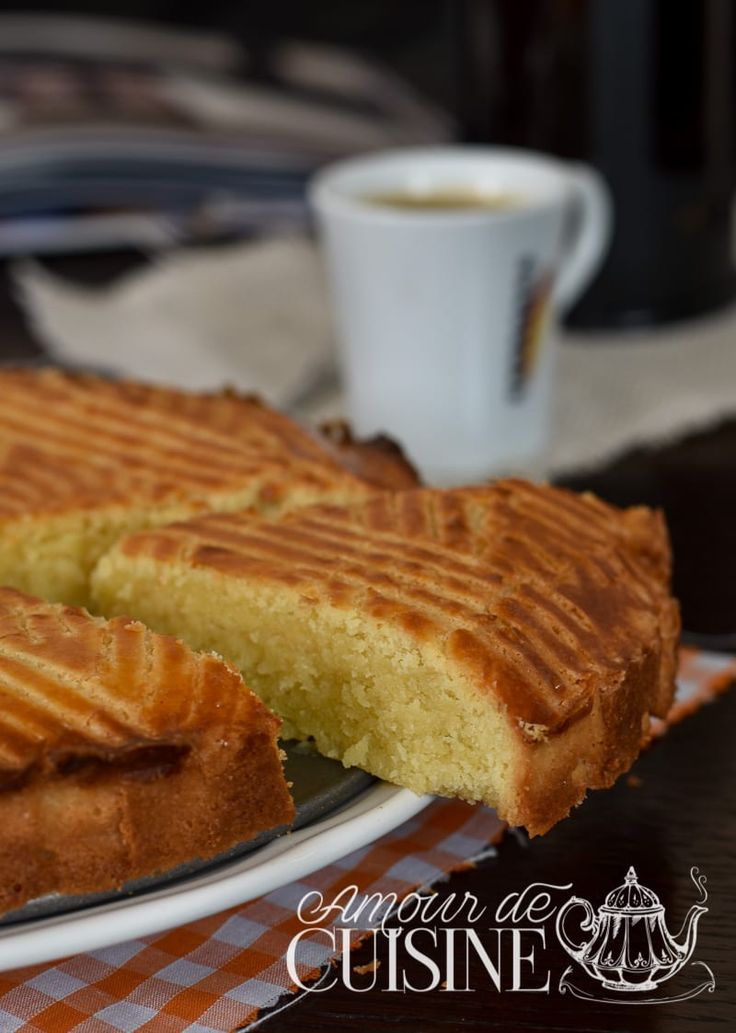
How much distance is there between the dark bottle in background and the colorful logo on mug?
0.48 metres

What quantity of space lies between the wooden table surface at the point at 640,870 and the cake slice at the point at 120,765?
0.61ft

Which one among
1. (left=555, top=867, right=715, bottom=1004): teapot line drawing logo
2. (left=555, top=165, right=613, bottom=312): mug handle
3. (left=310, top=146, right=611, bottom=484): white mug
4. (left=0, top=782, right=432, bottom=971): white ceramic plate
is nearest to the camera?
(left=0, top=782, right=432, bottom=971): white ceramic plate

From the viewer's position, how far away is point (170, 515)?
1892mm

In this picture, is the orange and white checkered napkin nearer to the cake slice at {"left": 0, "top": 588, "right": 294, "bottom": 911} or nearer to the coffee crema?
the cake slice at {"left": 0, "top": 588, "right": 294, "bottom": 911}

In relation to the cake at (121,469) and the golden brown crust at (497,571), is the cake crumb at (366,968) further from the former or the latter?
the cake at (121,469)

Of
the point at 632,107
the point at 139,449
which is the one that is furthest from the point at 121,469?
A: the point at 632,107

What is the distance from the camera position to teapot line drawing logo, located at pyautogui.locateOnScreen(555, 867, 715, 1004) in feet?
4.41

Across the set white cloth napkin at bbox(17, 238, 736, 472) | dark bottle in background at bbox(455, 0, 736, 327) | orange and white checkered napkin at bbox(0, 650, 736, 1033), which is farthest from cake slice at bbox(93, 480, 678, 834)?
dark bottle in background at bbox(455, 0, 736, 327)

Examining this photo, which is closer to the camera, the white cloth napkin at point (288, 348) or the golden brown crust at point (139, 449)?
the golden brown crust at point (139, 449)

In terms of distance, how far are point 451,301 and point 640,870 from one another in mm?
1198

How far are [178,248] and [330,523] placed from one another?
2.04 metres

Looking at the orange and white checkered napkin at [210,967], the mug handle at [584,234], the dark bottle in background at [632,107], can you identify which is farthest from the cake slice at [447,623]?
the dark bottle in background at [632,107]

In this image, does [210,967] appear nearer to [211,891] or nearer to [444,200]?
[211,891]

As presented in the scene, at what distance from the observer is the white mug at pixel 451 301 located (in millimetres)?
2424
